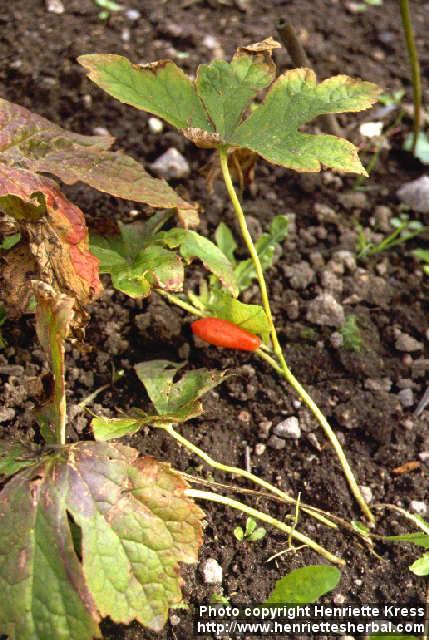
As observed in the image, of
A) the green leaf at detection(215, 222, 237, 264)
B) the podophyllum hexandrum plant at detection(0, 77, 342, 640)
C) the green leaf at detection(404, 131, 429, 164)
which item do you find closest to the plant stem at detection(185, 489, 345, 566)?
the podophyllum hexandrum plant at detection(0, 77, 342, 640)

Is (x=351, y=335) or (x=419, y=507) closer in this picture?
(x=419, y=507)

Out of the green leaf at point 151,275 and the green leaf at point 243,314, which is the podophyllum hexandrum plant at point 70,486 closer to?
the green leaf at point 151,275

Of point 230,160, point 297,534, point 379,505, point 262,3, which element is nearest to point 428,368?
point 379,505

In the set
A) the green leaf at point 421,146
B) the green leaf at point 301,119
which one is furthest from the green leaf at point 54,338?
the green leaf at point 421,146

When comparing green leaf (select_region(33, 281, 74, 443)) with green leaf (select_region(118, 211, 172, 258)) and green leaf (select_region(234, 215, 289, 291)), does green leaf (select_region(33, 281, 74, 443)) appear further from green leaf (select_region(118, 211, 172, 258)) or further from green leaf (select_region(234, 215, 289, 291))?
green leaf (select_region(234, 215, 289, 291))

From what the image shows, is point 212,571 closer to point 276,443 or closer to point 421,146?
point 276,443

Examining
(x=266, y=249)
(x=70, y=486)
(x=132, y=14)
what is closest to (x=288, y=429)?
(x=266, y=249)
